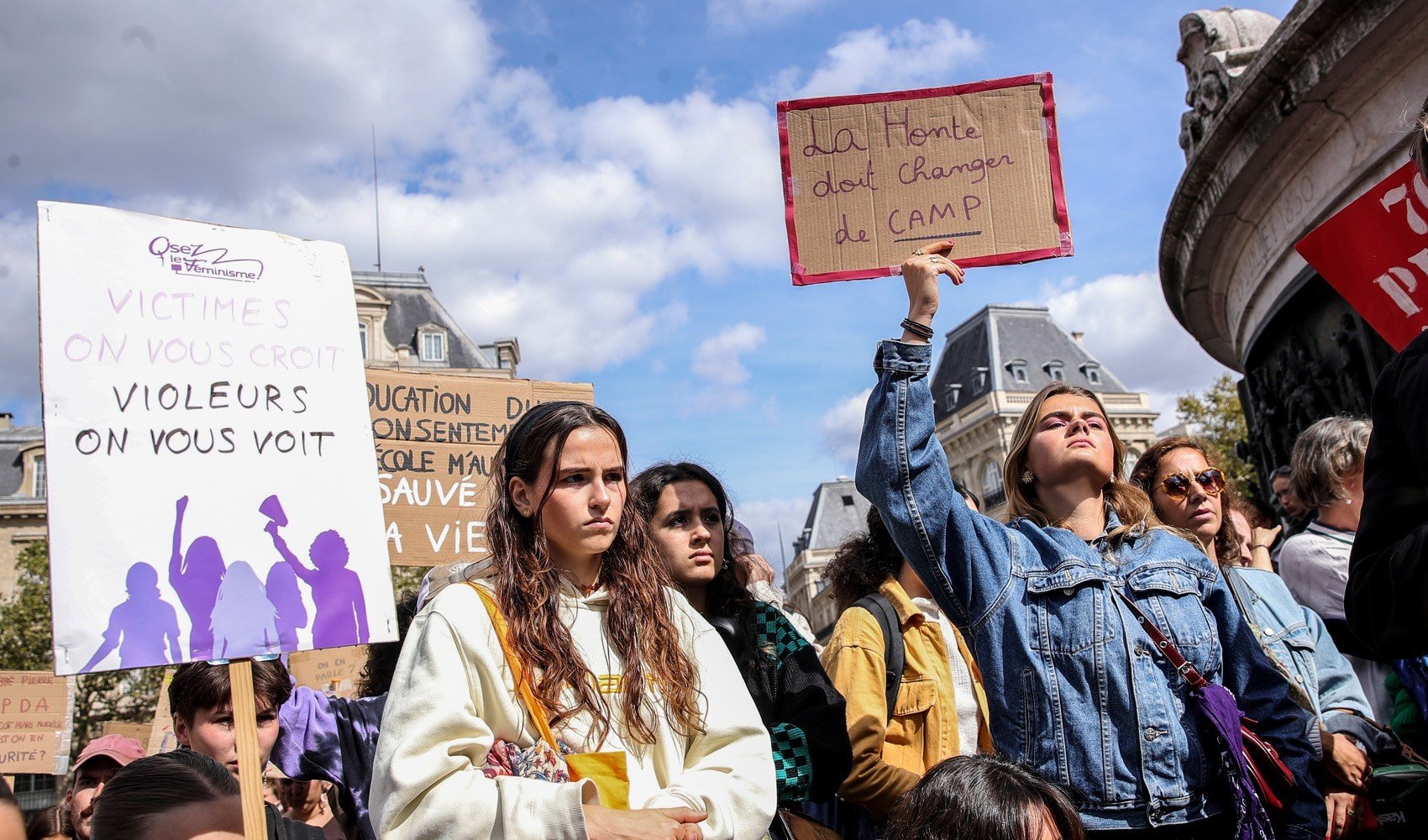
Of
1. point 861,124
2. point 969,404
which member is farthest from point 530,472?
point 969,404

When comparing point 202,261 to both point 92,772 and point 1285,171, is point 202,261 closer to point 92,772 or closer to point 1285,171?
point 92,772

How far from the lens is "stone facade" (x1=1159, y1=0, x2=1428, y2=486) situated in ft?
18.5

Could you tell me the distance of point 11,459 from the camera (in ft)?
154

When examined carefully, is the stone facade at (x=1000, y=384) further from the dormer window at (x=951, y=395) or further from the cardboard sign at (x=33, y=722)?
the cardboard sign at (x=33, y=722)

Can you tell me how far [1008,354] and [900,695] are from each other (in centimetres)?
5294

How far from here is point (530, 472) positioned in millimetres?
2688

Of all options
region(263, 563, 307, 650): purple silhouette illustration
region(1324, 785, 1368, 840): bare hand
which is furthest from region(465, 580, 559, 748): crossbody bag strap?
region(1324, 785, 1368, 840): bare hand

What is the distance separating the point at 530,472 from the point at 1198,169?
6.04 meters

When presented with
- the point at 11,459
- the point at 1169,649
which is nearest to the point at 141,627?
the point at 1169,649

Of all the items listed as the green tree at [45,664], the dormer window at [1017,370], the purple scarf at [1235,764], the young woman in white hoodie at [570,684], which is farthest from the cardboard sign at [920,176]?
the dormer window at [1017,370]

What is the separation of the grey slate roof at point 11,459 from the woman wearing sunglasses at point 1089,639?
51.0 m

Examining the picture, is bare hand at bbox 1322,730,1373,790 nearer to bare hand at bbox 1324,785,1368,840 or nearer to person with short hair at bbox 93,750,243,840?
bare hand at bbox 1324,785,1368,840

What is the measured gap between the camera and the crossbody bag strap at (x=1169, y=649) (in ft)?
8.83

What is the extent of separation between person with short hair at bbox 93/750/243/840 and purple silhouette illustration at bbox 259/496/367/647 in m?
A: 0.51
